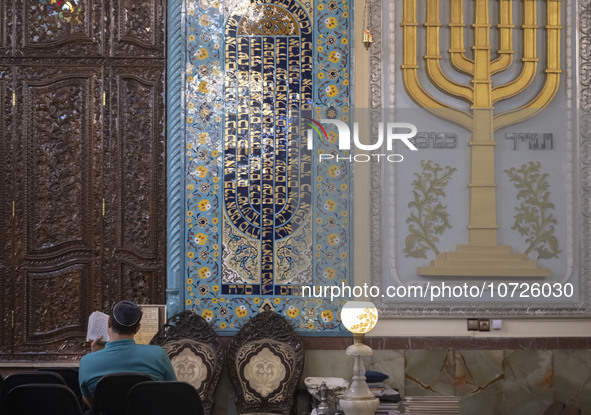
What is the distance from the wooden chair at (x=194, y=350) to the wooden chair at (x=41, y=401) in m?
1.80

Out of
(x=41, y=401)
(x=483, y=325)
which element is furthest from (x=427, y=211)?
(x=41, y=401)

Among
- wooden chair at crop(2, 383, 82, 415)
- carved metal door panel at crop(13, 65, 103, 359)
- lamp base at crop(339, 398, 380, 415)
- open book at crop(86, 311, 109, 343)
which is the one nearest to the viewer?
wooden chair at crop(2, 383, 82, 415)

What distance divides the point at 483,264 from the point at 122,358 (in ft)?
7.99

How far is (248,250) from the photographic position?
491cm

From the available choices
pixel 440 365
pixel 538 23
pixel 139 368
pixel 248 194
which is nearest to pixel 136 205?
pixel 248 194

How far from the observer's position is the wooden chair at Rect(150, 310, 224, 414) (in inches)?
185

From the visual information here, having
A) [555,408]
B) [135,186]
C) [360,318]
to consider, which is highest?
[135,186]

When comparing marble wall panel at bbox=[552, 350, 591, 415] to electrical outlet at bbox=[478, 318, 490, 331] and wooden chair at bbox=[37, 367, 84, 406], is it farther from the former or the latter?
wooden chair at bbox=[37, 367, 84, 406]

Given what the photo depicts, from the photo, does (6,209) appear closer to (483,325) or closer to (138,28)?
(138,28)

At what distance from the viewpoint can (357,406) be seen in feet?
11.5

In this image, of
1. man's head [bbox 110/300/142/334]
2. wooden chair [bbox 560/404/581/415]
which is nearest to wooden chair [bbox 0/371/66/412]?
man's head [bbox 110/300/142/334]

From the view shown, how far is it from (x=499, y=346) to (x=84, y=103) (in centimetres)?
300

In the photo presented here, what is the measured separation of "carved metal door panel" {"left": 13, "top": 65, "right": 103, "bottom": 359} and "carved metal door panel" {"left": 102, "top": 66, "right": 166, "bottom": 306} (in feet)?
0.29

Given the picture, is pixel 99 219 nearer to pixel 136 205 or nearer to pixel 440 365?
pixel 136 205
